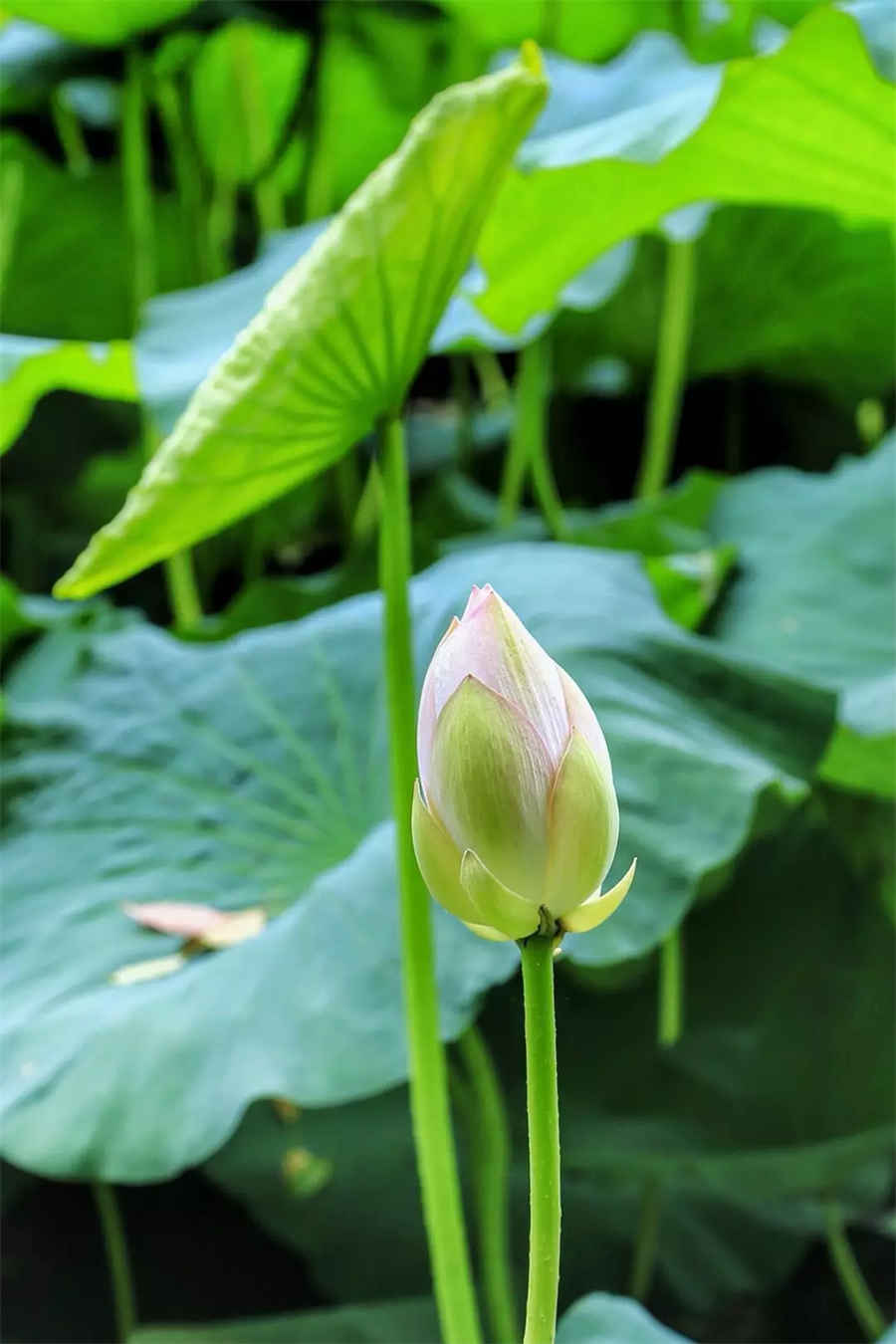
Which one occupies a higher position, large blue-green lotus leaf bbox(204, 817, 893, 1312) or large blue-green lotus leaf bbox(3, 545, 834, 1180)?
large blue-green lotus leaf bbox(3, 545, 834, 1180)

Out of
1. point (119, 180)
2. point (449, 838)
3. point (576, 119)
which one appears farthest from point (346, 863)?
point (119, 180)

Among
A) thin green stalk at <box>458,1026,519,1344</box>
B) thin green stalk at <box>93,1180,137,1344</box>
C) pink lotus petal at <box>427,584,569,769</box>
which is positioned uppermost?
pink lotus petal at <box>427,584,569,769</box>

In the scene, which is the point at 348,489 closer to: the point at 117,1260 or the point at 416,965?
the point at 117,1260

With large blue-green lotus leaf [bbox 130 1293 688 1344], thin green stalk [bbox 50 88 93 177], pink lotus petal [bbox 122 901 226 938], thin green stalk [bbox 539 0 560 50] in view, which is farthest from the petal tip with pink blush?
thin green stalk [bbox 50 88 93 177]

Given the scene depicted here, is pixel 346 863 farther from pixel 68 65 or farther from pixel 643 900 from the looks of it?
pixel 68 65

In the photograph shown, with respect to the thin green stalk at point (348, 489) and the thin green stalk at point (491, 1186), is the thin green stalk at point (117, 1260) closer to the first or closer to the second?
the thin green stalk at point (491, 1186)

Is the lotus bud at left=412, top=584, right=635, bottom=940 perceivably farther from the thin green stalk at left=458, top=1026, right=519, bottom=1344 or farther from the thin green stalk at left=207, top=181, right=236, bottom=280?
the thin green stalk at left=207, top=181, right=236, bottom=280

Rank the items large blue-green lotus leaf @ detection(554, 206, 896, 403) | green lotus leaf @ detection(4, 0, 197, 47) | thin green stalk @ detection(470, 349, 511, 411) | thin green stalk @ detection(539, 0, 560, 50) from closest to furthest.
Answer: green lotus leaf @ detection(4, 0, 197, 47) < thin green stalk @ detection(539, 0, 560, 50) < large blue-green lotus leaf @ detection(554, 206, 896, 403) < thin green stalk @ detection(470, 349, 511, 411)
